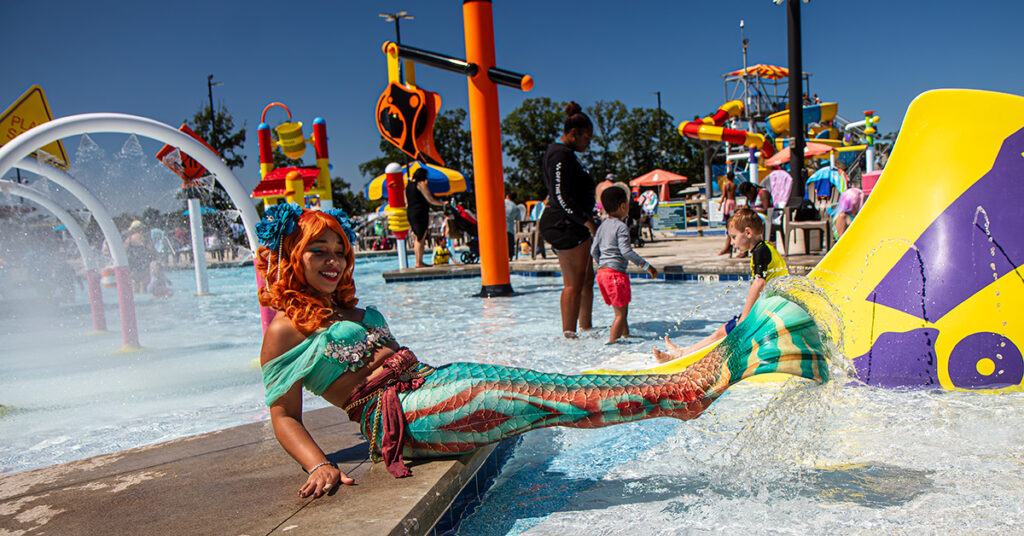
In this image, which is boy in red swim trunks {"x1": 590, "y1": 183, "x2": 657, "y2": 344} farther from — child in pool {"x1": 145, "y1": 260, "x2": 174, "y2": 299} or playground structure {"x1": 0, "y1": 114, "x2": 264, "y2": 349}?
child in pool {"x1": 145, "y1": 260, "x2": 174, "y2": 299}

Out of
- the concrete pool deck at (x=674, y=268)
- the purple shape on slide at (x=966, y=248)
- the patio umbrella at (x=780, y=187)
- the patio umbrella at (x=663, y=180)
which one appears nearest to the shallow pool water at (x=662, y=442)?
the purple shape on slide at (x=966, y=248)

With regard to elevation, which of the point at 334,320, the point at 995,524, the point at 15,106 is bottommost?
the point at 995,524

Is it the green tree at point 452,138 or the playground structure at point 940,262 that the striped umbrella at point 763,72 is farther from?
the playground structure at point 940,262

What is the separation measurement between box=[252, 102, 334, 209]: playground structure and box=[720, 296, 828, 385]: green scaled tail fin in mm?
Answer: 9002

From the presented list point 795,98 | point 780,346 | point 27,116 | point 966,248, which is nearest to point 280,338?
point 780,346

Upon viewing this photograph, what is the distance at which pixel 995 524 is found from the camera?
198cm

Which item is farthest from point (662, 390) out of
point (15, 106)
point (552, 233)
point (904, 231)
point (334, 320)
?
point (15, 106)

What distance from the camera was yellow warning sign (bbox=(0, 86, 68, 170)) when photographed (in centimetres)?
498

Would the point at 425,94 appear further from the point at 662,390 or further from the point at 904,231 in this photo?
the point at 662,390

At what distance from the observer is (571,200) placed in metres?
5.13

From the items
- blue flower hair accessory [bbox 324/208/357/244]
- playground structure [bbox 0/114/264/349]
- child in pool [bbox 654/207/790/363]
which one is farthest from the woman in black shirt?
blue flower hair accessory [bbox 324/208/357/244]

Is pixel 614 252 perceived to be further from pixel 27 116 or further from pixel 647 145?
pixel 647 145

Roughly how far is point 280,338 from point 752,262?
280cm

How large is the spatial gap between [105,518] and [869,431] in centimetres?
275
